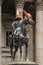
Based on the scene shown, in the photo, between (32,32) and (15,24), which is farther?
(32,32)

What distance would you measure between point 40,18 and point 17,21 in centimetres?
2114

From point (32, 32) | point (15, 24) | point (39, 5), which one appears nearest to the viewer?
point (15, 24)

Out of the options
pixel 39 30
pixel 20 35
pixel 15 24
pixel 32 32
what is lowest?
pixel 32 32

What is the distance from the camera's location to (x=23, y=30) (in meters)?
39.4

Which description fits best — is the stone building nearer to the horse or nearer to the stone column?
the stone column

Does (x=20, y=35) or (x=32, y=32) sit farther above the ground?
(x=20, y=35)

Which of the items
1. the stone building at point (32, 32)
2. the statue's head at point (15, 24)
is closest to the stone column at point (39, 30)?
the stone building at point (32, 32)

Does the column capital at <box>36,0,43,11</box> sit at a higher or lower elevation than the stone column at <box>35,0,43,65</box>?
higher

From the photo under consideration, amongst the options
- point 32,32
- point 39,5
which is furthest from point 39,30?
point 32,32

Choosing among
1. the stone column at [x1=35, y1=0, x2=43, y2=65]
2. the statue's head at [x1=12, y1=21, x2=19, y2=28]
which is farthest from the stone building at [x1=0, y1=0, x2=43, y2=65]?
the statue's head at [x1=12, y1=21, x2=19, y2=28]

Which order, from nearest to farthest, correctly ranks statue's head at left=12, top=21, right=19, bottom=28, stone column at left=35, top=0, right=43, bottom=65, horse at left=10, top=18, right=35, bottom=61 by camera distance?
horse at left=10, top=18, right=35, bottom=61 → statue's head at left=12, top=21, right=19, bottom=28 → stone column at left=35, top=0, right=43, bottom=65

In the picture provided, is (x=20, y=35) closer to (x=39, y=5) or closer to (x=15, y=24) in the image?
(x=15, y=24)

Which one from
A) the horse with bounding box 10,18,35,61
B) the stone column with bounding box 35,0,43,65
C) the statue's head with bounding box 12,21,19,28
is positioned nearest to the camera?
the horse with bounding box 10,18,35,61

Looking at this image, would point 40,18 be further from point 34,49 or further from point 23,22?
point 23,22
